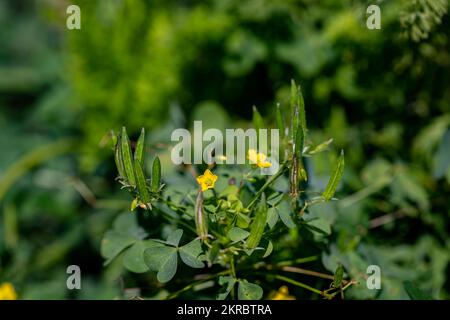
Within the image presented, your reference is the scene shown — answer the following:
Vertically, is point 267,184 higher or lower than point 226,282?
higher

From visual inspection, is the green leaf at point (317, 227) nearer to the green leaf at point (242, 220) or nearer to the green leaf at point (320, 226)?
the green leaf at point (320, 226)

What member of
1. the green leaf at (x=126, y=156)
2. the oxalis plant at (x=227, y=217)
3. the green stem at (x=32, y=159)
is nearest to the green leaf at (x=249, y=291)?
the oxalis plant at (x=227, y=217)

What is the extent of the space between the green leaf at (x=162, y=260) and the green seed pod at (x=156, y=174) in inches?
3.8

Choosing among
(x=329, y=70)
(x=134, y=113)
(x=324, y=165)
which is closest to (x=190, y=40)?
(x=134, y=113)

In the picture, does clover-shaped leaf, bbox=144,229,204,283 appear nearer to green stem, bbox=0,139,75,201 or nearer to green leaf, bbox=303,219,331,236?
green leaf, bbox=303,219,331,236

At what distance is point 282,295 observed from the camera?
0.82m

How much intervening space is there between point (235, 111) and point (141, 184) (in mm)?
716

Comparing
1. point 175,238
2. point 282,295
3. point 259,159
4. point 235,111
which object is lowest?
point 282,295

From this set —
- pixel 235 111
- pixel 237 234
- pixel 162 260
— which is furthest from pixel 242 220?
pixel 235 111

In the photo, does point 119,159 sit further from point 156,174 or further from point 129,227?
point 129,227

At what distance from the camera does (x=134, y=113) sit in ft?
4.14

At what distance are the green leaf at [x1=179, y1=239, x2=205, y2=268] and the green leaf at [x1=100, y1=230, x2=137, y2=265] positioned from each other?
14cm

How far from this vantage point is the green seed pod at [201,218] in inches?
25.6

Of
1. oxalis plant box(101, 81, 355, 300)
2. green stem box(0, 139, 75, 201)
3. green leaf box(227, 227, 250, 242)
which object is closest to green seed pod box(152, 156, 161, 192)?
oxalis plant box(101, 81, 355, 300)
